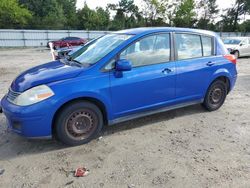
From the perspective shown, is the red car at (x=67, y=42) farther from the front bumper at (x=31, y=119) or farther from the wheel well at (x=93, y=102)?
the front bumper at (x=31, y=119)

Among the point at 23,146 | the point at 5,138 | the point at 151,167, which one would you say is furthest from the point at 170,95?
the point at 5,138

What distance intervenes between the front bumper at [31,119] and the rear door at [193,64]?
2365 mm

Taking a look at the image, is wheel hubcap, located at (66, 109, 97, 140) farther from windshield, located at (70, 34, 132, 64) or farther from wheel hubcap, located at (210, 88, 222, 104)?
wheel hubcap, located at (210, 88, 222, 104)

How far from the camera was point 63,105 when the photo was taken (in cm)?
354

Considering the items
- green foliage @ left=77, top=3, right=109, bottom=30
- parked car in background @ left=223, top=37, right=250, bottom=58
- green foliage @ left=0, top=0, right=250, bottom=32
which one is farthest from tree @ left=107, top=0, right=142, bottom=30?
parked car in background @ left=223, top=37, right=250, bottom=58

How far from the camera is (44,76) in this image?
11.9ft

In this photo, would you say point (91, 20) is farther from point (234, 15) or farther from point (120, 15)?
point (234, 15)

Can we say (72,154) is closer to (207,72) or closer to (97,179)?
(97,179)

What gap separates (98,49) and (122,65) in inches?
29.8

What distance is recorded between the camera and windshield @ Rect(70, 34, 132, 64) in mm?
3992

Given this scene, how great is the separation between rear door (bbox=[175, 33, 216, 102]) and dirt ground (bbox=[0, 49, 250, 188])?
0.58m

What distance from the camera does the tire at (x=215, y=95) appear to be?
5.13 m

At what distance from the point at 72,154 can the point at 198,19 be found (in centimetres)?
5745

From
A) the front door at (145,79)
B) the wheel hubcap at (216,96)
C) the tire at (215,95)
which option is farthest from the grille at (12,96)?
the wheel hubcap at (216,96)
